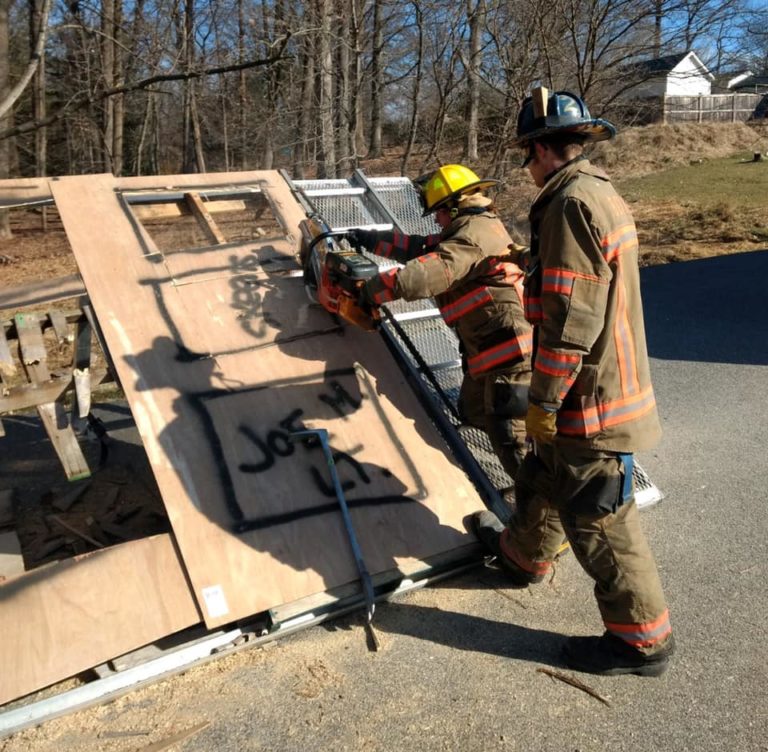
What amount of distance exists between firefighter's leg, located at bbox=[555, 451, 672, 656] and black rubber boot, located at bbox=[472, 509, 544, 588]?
58cm

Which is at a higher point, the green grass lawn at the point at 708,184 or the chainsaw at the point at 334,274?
the green grass lawn at the point at 708,184

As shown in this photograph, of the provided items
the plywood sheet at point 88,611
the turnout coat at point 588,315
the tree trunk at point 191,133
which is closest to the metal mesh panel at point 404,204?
the turnout coat at point 588,315

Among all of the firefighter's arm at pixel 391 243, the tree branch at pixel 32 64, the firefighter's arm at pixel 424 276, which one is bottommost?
the firefighter's arm at pixel 424 276

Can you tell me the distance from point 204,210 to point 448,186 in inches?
66.4

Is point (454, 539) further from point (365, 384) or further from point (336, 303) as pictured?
point (336, 303)

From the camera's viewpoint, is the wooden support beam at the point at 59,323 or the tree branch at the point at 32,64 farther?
the tree branch at the point at 32,64

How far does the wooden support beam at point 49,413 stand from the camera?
4.21 m

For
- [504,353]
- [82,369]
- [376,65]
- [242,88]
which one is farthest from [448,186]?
[242,88]

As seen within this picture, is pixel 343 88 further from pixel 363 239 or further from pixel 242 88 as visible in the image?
pixel 363 239

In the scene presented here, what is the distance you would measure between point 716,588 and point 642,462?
1.55 m

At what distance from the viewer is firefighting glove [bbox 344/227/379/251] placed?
4.16 metres

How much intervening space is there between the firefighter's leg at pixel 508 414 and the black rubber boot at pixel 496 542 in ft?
1.05

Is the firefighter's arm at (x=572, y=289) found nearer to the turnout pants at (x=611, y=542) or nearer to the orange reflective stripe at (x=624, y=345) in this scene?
the orange reflective stripe at (x=624, y=345)

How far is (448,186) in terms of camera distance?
373 centimetres
